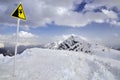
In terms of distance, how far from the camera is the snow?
13.4m

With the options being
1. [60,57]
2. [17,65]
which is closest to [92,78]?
[60,57]

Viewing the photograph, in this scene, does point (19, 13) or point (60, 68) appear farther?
point (60, 68)

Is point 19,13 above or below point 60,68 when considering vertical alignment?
above

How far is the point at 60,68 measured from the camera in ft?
46.6

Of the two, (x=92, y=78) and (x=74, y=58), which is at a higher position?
(x=74, y=58)

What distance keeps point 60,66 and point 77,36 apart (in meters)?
20.4

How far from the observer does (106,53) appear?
2203 cm

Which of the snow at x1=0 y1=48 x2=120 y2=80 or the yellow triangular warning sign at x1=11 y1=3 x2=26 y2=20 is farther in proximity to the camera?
the snow at x1=0 y1=48 x2=120 y2=80

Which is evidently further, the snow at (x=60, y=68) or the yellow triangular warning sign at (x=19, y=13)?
the snow at (x=60, y=68)

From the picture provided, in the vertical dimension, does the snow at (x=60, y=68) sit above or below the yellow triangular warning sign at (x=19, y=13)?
below

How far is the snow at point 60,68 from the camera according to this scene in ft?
44.1

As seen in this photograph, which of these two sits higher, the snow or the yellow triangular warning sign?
the yellow triangular warning sign

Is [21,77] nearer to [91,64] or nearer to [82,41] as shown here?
[91,64]

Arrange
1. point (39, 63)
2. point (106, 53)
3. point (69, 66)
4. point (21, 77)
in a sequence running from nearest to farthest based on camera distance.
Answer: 1. point (21, 77)
2. point (69, 66)
3. point (39, 63)
4. point (106, 53)
